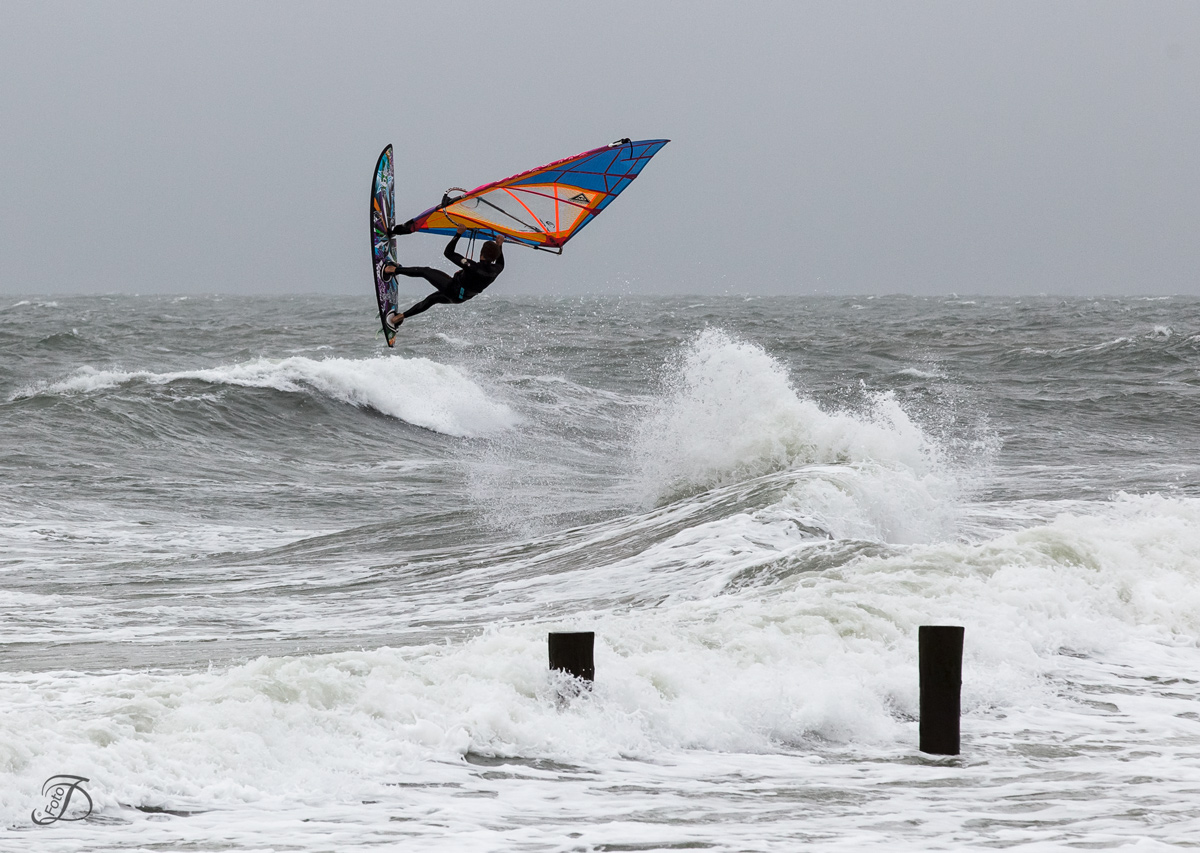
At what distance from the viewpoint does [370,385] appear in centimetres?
2317

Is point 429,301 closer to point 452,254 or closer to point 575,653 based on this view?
point 452,254

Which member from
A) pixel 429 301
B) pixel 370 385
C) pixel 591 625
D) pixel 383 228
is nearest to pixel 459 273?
pixel 429 301

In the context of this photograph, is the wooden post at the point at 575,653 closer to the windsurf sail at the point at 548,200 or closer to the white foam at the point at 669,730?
the white foam at the point at 669,730

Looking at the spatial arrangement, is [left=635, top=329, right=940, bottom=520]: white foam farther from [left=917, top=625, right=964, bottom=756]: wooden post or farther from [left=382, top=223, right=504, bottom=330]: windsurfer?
[left=917, top=625, right=964, bottom=756]: wooden post

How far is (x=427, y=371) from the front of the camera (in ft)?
82.3

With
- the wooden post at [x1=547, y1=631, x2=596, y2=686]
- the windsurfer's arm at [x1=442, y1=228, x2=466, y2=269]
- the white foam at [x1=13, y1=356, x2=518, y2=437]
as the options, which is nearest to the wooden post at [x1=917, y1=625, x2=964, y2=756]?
the wooden post at [x1=547, y1=631, x2=596, y2=686]

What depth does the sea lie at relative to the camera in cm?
479

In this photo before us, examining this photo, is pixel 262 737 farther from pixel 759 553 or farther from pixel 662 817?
pixel 759 553

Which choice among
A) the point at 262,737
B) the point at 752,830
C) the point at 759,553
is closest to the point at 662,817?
the point at 752,830

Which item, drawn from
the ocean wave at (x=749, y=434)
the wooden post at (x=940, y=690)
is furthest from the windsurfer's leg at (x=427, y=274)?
the ocean wave at (x=749, y=434)

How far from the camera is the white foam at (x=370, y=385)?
73.2 feet

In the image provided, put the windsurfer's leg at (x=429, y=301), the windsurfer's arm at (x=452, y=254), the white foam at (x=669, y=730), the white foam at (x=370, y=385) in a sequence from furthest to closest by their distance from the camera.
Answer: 1. the white foam at (x=370, y=385)
2. the windsurfer's arm at (x=452, y=254)
3. the windsurfer's leg at (x=429, y=301)
4. the white foam at (x=669, y=730)

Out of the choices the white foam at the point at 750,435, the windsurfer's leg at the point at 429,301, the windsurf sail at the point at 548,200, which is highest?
the windsurf sail at the point at 548,200

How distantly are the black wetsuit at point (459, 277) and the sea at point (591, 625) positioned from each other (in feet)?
7.27
